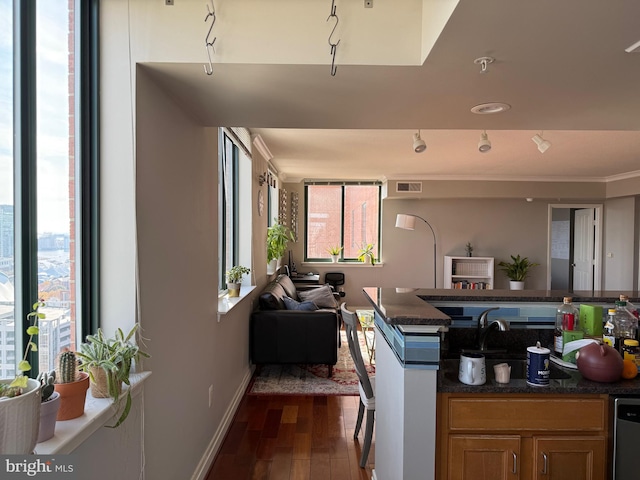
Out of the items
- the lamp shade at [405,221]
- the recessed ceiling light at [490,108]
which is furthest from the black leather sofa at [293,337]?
the lamp shade at [405,221]

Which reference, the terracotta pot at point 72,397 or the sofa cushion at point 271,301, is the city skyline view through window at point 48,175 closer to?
the terracotta pot at point 72,397

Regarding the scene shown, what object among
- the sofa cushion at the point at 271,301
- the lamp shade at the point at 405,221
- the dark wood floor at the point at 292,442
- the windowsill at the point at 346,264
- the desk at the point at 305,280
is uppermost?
the lamp shade at the point at 405,221

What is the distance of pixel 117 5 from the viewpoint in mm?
1453

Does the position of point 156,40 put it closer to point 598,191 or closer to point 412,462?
point 412,462

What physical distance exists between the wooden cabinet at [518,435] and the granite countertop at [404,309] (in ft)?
1.02

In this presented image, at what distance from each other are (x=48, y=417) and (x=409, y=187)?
6.19 meters

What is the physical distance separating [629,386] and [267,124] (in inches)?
82.7

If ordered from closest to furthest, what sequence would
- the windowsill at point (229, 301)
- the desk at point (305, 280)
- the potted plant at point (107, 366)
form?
the potted plant at point (107, 366)
the windowsill at point (229, 301)
the desk at point (305, 280)

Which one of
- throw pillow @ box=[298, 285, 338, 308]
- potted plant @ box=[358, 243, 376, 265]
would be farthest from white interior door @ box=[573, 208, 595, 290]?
throw pillow @ box=[298, 285, 338, 308]

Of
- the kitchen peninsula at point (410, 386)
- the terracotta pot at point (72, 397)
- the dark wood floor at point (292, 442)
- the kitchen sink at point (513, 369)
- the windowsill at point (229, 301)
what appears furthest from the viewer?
the windowsill at point (229, 301)

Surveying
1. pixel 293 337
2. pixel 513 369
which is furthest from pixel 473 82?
pixel 293 337

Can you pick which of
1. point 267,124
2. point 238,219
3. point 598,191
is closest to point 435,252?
point 598,191

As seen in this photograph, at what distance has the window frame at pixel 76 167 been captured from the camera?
43.2 inches

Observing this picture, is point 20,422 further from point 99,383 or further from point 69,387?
point 99,383
